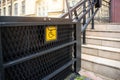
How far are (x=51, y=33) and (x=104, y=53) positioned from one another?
1706mm

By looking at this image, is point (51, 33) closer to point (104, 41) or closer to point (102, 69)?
point (102, 69)

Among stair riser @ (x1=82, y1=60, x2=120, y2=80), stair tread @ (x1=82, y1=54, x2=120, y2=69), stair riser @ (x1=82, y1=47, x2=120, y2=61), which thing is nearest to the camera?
stair riser @ (x1=82, y1=60, x2=120, y2=80)

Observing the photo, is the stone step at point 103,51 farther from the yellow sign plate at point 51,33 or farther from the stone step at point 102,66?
the yellow sign plate at point 51,33

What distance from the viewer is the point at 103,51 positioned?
9.68ft

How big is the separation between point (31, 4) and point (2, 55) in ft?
27.8

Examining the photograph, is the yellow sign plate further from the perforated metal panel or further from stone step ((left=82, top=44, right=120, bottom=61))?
stone step ((left=82, top=44, right=120, bottom=61))

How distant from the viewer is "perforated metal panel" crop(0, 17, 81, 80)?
3.63 ft

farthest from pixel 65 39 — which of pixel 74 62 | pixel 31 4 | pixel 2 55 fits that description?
pixel 31 4

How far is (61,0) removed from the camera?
277 inches

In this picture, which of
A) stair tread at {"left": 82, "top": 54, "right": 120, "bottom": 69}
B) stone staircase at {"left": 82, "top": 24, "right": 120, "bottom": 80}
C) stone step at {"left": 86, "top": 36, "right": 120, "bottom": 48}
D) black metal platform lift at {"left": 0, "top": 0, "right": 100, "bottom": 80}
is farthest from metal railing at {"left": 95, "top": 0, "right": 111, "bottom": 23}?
black metal platform lift at {"left": 0, "top": 0, "right": 100, "bottom": 80}

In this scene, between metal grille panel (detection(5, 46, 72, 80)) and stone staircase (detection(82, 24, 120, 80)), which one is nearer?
metal grille panel (detection(5, 46, 72, 80))

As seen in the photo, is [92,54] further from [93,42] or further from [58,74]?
[58,74]

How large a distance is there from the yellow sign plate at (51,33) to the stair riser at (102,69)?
4.24 feet

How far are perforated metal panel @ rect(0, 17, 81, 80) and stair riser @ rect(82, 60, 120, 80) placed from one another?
0.87m
